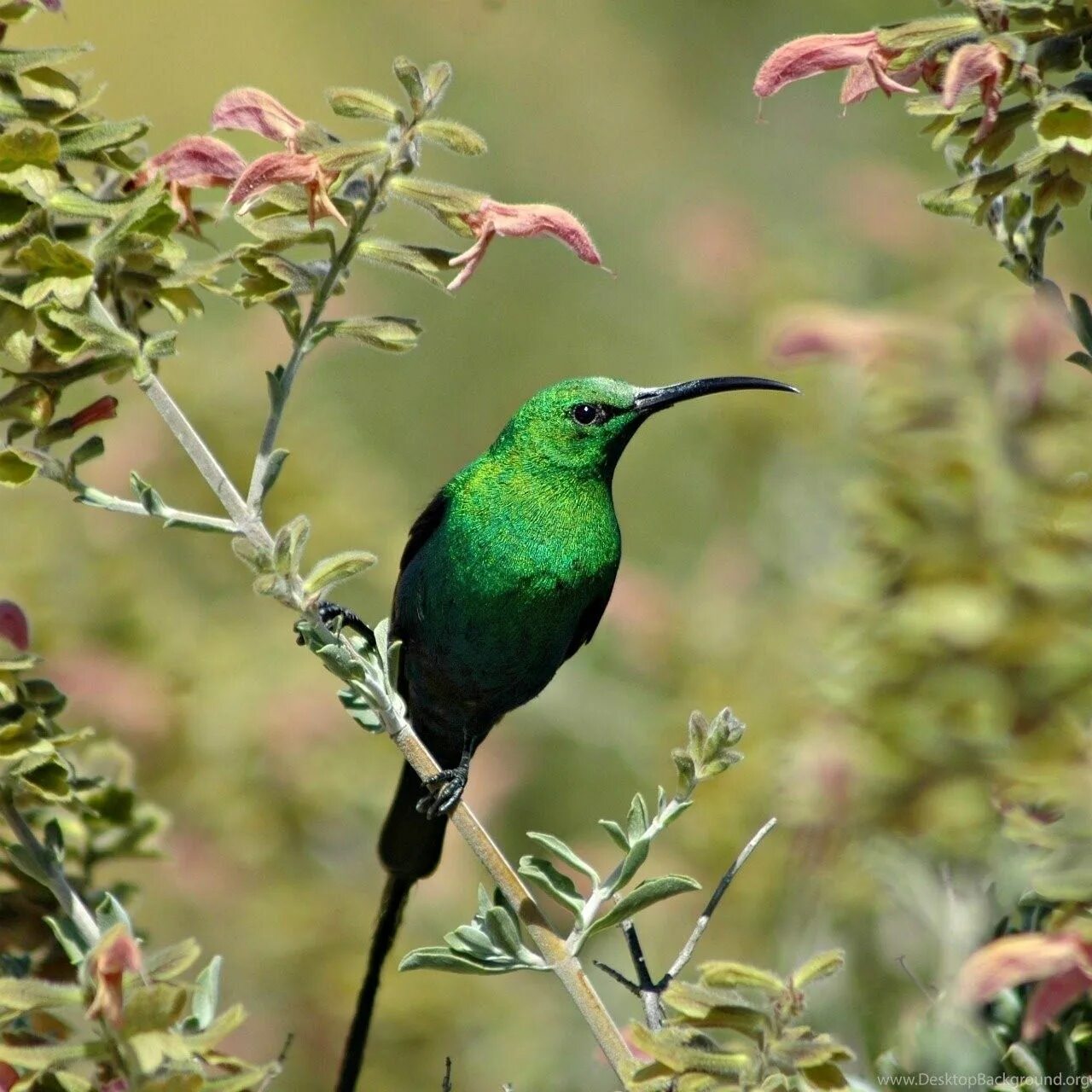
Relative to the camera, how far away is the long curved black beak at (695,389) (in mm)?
2598

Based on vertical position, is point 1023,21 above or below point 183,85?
above

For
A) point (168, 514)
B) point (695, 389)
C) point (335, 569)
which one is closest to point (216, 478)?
point (168, 514)

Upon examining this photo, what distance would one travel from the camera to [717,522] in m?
4.02

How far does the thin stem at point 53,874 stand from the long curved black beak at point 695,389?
136cm

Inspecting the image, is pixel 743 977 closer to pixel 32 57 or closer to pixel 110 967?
pixel 110 967

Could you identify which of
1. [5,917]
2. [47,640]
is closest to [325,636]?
[5,917]

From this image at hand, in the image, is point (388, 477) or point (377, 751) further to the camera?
point (388, 477)

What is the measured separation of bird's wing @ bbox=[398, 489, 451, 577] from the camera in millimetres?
2953

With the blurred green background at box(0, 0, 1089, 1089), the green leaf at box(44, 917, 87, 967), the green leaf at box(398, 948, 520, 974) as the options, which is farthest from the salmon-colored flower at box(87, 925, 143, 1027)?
the blurred green background at box(0, 0, 1089, 1089)

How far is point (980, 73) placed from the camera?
157 cm

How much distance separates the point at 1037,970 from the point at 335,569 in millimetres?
863

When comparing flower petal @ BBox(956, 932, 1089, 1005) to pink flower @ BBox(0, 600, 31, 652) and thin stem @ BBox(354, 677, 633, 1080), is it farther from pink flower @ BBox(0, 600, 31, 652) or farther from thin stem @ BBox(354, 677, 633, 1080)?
pink flower @ BBox(0, 600, 31, 652)

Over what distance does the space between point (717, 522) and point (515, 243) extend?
1.96 meters

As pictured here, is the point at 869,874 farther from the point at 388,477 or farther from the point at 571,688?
the point at 388,477
